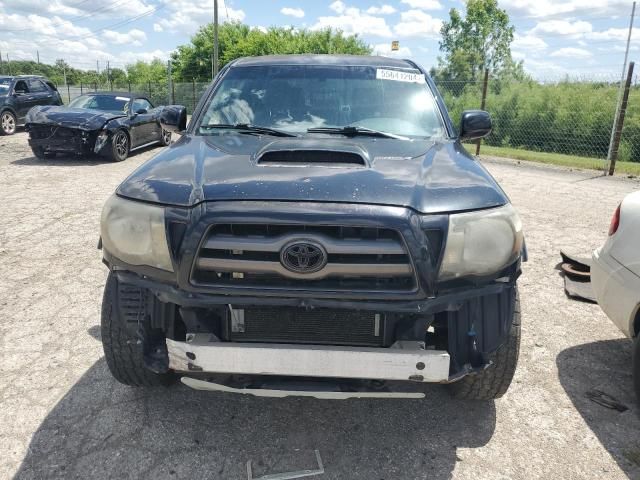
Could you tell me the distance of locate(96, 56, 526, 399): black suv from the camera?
2.00 metres

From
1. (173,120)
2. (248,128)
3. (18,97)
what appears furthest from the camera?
(18,97)

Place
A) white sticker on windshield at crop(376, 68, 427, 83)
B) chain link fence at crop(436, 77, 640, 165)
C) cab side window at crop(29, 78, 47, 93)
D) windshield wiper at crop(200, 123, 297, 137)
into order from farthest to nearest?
chain link fence at crop(436, 77, 640, 165)
cab side window at crop(29, 78, 47, 93)
white sticker on windshield at crop(376, 68, 427, 83)
windshield wiper at crop(200, 123, 297, 137)

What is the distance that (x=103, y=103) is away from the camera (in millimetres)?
10992

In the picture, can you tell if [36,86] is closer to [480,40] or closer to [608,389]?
[608,389]

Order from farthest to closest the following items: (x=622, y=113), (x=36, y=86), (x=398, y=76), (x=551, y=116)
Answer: (x=551, y=116), (x=36, y=86), (x=622, y=113), (x=398, y=76)

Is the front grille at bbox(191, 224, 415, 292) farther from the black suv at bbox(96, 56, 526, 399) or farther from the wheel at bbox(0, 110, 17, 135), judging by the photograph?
the wheel at bbox(0, 110, 17, 135)

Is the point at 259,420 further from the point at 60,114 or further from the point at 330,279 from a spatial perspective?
the point at 60,114

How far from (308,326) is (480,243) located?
764 millimetres

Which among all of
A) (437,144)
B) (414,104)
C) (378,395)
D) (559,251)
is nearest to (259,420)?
(378,395)

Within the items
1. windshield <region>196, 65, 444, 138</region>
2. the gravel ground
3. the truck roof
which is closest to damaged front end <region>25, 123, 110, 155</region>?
the gravel ground

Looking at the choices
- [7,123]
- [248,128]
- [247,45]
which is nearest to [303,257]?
[248,128]

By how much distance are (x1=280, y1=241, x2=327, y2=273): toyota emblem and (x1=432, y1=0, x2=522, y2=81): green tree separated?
59439mm

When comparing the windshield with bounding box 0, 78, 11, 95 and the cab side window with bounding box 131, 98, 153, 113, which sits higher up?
the windshield with bounding box 0, 78, 11, 95

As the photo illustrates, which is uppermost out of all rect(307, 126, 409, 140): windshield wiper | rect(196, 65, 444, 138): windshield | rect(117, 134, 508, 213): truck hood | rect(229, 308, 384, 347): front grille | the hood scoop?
rect(196, 65, 444, 138): windshield
